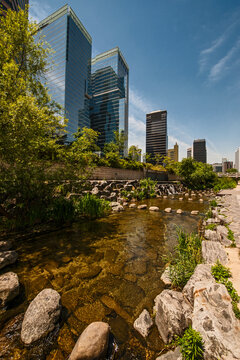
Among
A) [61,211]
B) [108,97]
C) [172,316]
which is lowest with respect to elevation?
[172,316]

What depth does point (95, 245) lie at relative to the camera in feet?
19.5

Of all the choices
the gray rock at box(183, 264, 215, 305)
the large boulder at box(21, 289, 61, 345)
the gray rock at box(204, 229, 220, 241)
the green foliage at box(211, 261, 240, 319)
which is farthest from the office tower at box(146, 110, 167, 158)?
the large boulder at box(21, 289, 61, 345)

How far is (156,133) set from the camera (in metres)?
135

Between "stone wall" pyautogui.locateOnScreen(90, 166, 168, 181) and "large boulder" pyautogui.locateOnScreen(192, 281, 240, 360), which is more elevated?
"stone wall" pyautogui.locateOnScreen(90, 166, 168, 181)

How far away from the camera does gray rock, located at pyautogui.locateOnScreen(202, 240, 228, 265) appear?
3.80m

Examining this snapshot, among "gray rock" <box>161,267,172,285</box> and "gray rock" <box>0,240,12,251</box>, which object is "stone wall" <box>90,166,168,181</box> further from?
"gray rock" <box>161,267,172,285</box>

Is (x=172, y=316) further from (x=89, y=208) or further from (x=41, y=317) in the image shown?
(x=89, y=208)

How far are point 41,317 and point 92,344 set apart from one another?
105cm

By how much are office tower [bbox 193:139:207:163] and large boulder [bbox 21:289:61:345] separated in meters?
206

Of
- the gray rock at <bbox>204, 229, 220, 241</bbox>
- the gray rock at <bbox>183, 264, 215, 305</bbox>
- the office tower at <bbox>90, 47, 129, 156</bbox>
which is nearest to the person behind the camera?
the gray rock at <bbox>183, 264, 215, 305</bbox>

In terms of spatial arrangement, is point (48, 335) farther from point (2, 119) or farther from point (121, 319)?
point (2, 119)

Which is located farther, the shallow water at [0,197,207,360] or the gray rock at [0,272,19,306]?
the gray rock at [0,272,19,306]

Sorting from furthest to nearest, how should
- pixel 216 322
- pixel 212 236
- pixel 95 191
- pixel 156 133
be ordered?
pixel 156 133
pixel 95 191
pixel 212 236
pixel 216 322

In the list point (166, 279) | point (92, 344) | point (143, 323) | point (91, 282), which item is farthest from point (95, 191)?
point (92, 344)
